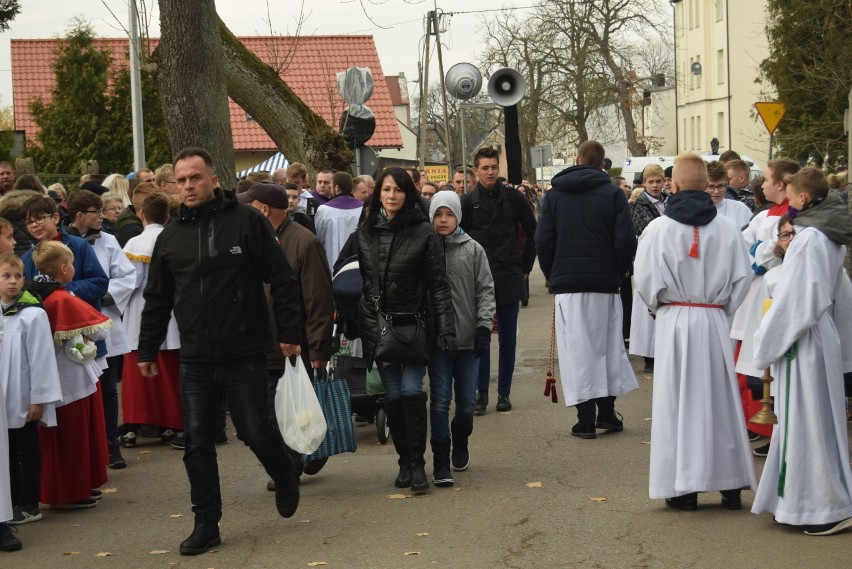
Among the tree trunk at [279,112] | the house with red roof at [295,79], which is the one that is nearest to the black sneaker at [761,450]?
the tree trunk at [279,112]

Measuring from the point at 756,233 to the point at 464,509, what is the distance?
360 centimetres

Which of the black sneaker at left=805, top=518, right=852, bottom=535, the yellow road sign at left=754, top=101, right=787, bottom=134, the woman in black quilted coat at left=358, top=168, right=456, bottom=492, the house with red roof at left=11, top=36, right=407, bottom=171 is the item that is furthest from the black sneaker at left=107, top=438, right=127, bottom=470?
the house with red roof at left=11, top=36, right=407, bottom=171

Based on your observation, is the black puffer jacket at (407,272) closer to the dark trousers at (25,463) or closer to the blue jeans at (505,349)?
the dark trousers at (25,463)

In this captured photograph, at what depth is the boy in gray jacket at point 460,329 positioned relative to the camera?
8.55m

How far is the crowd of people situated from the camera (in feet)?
23.2

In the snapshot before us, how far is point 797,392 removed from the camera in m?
7.00

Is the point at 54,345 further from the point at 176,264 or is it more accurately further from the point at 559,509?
the point at 559,509

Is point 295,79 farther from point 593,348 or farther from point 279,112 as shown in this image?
point 593,348

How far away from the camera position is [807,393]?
698 cm

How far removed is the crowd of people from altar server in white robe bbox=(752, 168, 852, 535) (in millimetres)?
11

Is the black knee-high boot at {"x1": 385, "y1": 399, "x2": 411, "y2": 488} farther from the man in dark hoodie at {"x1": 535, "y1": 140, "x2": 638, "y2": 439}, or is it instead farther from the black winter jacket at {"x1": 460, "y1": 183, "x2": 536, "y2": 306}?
the black winter jacket at {"x1": 460, "y1": 183, "x2": 536, "y2": 306}

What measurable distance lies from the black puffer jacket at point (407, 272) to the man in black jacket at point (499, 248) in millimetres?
3251

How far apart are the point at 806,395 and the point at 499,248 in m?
4.85

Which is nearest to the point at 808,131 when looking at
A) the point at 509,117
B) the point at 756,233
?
the point at 509,117
